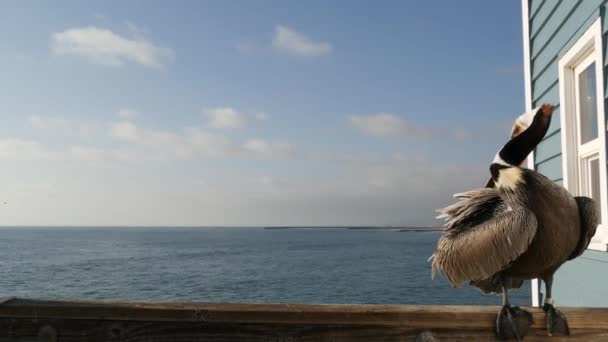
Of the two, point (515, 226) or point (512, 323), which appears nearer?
point (512, 323)

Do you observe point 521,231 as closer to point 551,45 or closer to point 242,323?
point 242,323

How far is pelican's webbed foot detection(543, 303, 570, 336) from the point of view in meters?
1.71

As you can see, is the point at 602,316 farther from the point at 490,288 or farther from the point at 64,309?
the point at 64,309

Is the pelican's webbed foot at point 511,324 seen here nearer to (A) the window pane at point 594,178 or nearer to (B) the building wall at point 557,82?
(B) the building wall at point 557,82

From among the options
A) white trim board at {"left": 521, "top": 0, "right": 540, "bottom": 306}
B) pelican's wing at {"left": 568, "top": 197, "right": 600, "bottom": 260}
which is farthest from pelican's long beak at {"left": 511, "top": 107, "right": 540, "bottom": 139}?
white trim board at {"left": 521, "top": 0, "right": 540, "bottom": 306}

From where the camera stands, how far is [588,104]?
14.5 ft

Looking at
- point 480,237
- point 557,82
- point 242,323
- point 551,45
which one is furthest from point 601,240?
point 242,323

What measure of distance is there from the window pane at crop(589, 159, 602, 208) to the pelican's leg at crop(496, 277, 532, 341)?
10.0 ft

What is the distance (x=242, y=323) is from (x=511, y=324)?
0.88 m

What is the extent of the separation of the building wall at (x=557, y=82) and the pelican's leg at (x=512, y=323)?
8.37ft

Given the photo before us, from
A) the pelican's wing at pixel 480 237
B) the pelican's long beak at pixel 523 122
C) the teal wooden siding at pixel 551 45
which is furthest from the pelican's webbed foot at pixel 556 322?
the teal wooden siding at pixel 551 45

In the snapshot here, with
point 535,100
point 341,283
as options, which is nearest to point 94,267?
point 341,283

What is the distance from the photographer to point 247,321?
171 centimetres

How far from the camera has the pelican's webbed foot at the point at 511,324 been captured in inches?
65.1
